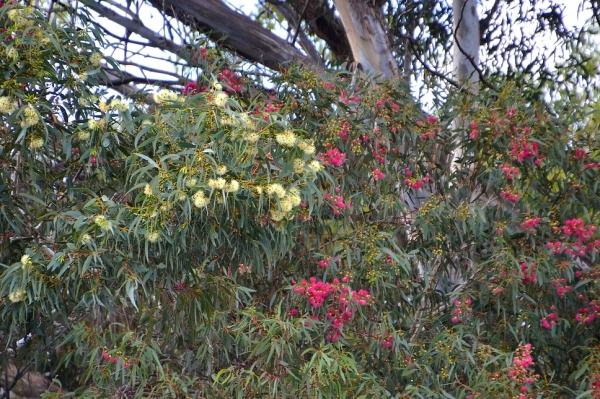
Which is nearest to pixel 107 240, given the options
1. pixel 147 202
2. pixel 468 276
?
pixel 147 202

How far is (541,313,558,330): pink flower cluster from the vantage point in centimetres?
345

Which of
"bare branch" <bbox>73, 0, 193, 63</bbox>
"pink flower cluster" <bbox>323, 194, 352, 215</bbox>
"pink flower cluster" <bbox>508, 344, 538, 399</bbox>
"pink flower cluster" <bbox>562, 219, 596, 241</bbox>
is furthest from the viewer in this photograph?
"bare branch" <bbox>73, 0, 193, 63</bbox>

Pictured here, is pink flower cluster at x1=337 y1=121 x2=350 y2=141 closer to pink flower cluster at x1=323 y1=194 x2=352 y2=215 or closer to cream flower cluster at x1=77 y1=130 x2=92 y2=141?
pink flower cluster at x1=323 y1=194 x2=352 y2=215

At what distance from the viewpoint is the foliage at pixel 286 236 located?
2521 mm

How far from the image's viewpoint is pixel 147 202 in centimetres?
246

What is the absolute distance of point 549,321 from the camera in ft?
11.5

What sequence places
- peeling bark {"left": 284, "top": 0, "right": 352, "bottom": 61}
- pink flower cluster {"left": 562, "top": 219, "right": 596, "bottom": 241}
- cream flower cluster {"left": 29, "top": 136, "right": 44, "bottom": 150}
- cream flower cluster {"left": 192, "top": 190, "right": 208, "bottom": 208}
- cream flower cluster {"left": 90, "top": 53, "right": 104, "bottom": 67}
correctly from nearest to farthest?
1. cream flower cluster {"left": 192, "top": 190, "right": 208, "bottom": 208}
2. cream flower cluster {"left": 29, "top": 136, "right": 44, "bottom": 150}
3. cream flower cluster {"left": 90, "top": 53, "right": 104, "bottom": 67}
4. pink flower cluster {"left": 562, "top": 219, "right": 596, "bottom": 241}
5. peeling bark {"left": 284, "top": 0, "right": 352, "bottom": 61}

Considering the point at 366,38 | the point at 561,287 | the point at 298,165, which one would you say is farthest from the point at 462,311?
the point at 366,38

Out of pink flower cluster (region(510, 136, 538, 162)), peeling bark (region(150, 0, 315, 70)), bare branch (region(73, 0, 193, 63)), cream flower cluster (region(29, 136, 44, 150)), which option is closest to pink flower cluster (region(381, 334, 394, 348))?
pink flower cluster (region(510, 136, 538, 162))

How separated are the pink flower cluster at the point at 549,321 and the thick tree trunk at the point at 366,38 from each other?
1.74m

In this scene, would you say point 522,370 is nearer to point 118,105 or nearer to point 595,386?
point 595,386

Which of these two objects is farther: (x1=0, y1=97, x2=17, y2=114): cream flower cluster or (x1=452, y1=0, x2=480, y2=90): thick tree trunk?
(x1=452, y1=0, x2=480, y2=90): thick tree trunk

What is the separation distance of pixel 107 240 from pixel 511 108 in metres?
2.02

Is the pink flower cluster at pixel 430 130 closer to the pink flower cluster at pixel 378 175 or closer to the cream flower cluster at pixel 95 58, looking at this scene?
the pink flower cluster at pixel 378 175
